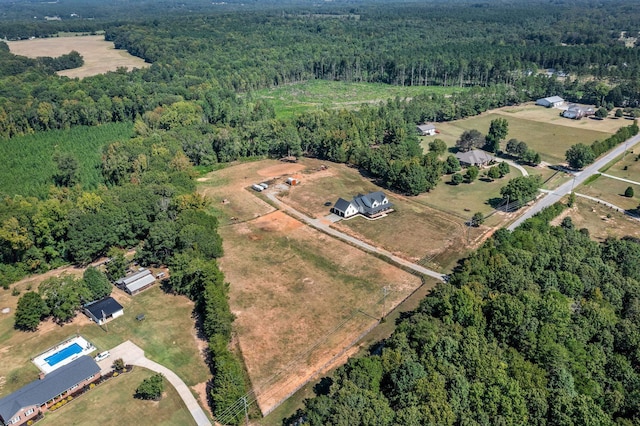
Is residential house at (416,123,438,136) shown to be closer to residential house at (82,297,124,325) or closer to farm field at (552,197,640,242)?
farm field at (552,197,640,242)

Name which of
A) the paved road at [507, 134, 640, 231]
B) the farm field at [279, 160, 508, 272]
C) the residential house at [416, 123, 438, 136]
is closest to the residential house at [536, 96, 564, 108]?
the paved road at [507, 134, 640, 231]

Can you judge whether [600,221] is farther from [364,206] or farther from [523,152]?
[364,206]

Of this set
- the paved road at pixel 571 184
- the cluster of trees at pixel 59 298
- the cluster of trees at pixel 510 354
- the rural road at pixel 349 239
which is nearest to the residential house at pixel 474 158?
the paved road at pixel 571 184

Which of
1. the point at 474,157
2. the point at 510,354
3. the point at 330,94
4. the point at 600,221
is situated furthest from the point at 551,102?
the point at 510,354

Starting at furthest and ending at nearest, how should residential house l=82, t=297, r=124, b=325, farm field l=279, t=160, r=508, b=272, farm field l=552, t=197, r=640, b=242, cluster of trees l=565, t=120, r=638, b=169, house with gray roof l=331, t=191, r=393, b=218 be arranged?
cluster of trees l=565, t=120, r=638, b=169
house with gray roof l=331, t=191, r=393, b=218
farm field l=552, t=197, r=640, b=242
farm field l=279, t=160, r=508, b=272
residential house l=82, t=297, r=124, b=325

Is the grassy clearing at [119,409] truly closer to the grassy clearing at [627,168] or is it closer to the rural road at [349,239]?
the rural road at [349,239]

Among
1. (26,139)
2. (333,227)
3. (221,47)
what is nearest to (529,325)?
(333,227)

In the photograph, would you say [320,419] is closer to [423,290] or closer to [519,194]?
[423,290]

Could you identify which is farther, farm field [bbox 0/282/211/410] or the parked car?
the parked car
